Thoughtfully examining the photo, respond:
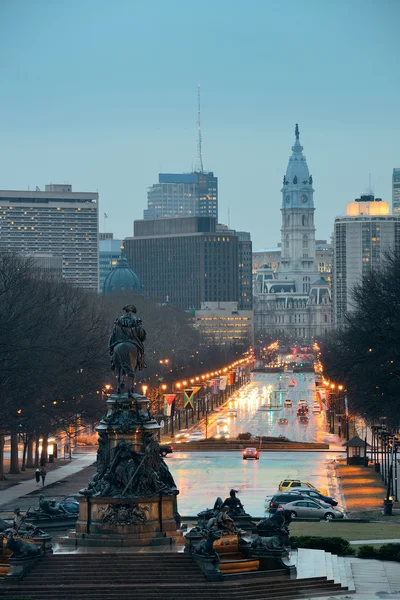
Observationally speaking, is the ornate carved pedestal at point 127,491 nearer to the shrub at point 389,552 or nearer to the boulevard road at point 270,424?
the shrub at point 389,552

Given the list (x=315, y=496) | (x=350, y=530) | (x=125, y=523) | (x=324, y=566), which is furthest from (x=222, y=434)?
(x=125, y=523)

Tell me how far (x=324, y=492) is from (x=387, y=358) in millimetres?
11761

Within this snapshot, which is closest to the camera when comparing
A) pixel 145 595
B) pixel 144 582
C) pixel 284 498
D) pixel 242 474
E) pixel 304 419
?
pixel 145 595

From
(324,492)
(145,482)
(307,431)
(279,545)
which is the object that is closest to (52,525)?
(145,482)

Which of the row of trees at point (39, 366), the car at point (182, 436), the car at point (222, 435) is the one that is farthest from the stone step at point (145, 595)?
the car at point (222, 435)

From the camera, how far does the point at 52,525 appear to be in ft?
174

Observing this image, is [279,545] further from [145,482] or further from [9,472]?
[9,472]

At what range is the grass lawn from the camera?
57625 mm

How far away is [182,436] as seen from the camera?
440 ft

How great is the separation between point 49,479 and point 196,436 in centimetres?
4251

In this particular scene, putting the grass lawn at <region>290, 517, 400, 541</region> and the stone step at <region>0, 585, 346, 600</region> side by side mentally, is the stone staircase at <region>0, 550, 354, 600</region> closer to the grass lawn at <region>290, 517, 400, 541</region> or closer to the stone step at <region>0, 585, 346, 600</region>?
the stone step at <region>0, 585, 346, 600</region>

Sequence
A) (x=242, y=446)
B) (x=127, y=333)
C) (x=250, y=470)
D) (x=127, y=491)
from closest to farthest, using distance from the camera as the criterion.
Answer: (x=127, y=491) < (x=127, y=333) < (x=250, y=470) < (x=242, y=446)

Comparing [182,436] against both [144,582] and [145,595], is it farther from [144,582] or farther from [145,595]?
[145,595]

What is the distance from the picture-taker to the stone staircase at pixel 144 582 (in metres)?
43.3
